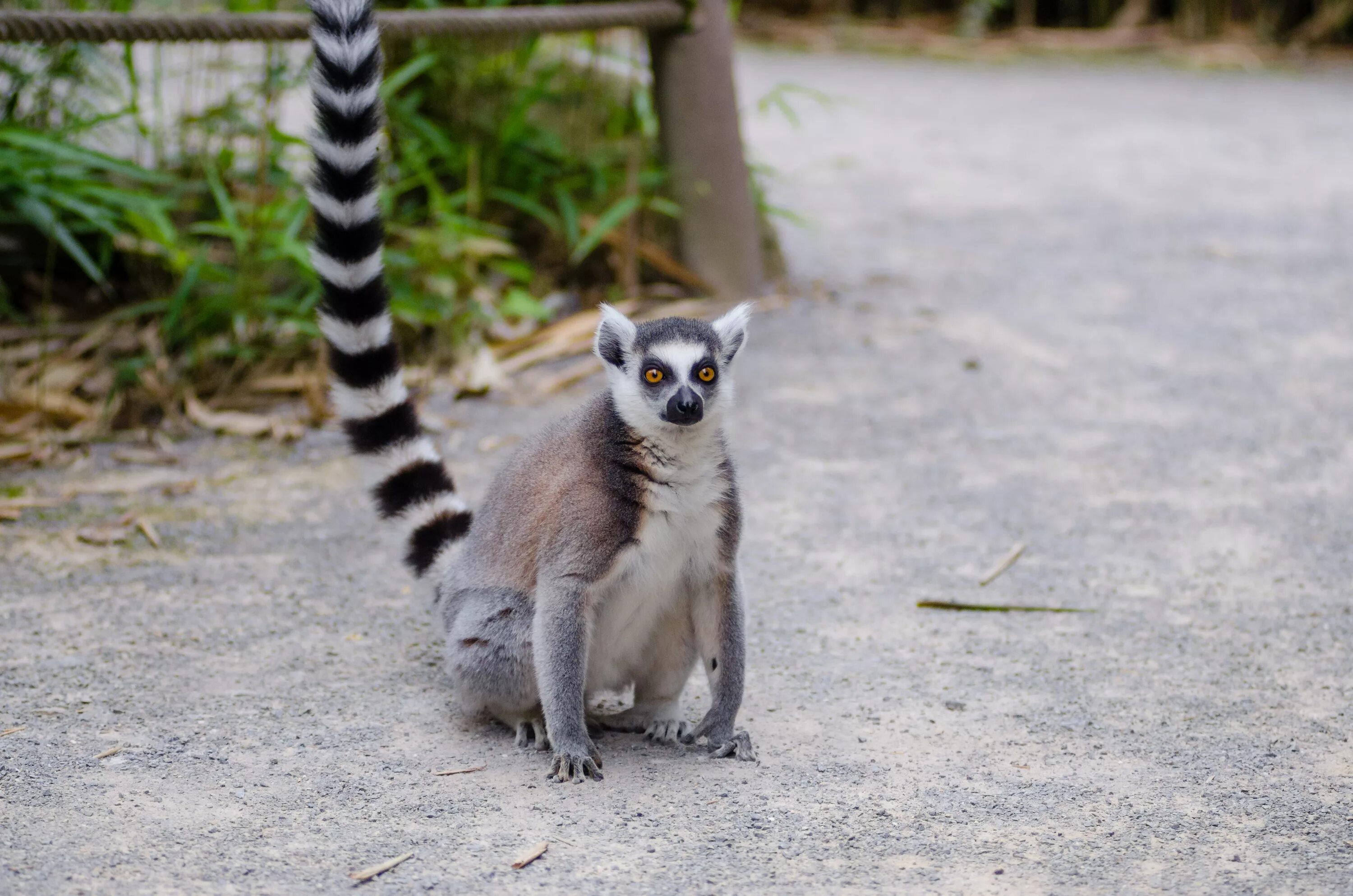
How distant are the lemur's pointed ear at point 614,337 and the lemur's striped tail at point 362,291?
55 centimetres

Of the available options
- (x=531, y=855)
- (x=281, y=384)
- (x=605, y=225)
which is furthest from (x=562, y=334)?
(x=531, y=855)

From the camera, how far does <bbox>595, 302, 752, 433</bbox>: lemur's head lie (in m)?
2.60

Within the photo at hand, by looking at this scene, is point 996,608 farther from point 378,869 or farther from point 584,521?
point 378,869

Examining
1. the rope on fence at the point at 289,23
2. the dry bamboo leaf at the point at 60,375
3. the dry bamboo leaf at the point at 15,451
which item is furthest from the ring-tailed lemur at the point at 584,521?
the dry bamboo leaf at the point at 60,375

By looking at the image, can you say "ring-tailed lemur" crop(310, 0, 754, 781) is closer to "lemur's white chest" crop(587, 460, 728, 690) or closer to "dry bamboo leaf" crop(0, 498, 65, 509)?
"lemur's white chest" crop(587, 460, 728, 690)

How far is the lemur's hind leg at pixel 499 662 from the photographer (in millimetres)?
2715

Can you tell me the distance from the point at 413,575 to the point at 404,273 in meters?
2.05

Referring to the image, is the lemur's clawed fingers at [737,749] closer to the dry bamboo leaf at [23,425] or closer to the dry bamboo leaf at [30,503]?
the dry bamboo leaf at [30,503]

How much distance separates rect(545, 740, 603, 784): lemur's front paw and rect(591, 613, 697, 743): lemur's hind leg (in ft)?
0.83

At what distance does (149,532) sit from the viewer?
12.3 ft

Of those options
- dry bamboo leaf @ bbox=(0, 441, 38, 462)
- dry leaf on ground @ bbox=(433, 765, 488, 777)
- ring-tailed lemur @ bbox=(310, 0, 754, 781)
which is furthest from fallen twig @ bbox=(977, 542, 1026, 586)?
dry bamboo leaf @ bbox=(0, 441, 38, 462)

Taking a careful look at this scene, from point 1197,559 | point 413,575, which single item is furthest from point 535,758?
point 1197,559

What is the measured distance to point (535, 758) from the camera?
2715 millimetres

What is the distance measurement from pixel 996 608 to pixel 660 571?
3.57 feet
